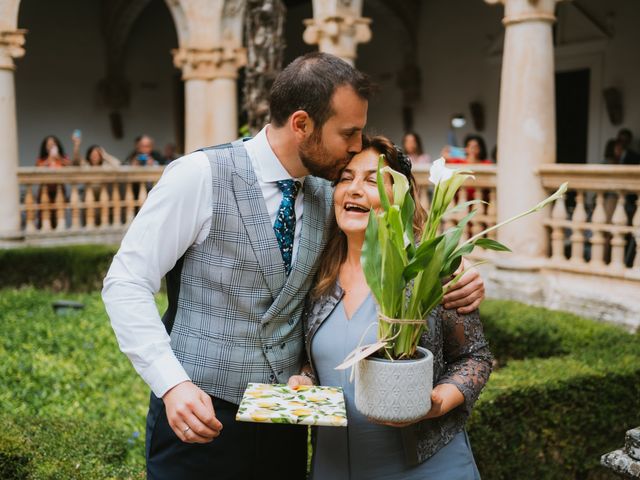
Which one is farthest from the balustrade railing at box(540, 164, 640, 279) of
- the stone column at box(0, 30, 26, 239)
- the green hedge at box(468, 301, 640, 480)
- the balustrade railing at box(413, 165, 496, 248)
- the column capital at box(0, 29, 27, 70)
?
the column capital at box(0, 29, 27, 70)

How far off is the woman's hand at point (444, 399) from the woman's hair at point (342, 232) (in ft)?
1.37

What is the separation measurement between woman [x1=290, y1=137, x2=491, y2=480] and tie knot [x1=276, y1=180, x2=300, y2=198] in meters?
0.13

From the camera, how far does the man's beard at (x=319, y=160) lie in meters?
2.14

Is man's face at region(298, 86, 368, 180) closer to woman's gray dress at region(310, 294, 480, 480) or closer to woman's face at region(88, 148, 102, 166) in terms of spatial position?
woman's gray dress at region(310, 294, 480, 480)

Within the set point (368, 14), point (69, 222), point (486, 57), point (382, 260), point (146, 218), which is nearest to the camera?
point (382, 260)

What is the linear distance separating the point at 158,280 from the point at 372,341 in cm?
58

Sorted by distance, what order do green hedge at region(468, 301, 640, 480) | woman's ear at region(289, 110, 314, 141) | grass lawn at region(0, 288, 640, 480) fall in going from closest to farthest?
woman's ear at region(289, 110, 314, 141) → grass lawn at region(0, 288, 640, 480) → green hedge at region(468, 301, 640, 480)

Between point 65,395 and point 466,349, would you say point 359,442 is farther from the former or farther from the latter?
point 65,395

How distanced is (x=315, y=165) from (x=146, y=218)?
47 cm

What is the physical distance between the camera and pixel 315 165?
2.18m

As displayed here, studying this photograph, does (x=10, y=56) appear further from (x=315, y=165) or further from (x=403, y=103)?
(x=315, y=165)

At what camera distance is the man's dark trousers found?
7.17ft

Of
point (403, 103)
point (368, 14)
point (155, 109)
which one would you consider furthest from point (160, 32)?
point (403, 103)

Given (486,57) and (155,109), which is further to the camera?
(155,109)
